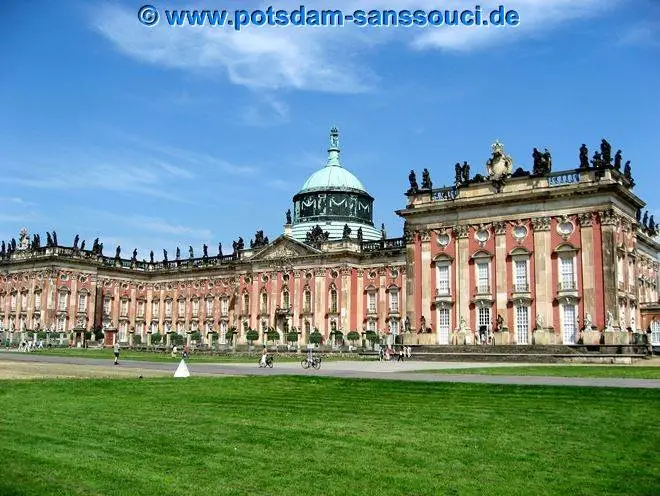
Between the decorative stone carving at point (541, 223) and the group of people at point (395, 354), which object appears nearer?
the group of people at point (395, 354)

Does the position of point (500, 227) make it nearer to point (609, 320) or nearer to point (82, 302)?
point (609, 320)

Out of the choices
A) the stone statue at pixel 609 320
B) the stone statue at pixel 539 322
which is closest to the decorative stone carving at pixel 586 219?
the stone statue at pixel 609 320

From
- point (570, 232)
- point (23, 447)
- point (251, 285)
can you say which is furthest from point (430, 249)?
point (23, 447)

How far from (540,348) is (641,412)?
116 feet

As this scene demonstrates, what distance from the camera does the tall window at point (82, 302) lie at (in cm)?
10375

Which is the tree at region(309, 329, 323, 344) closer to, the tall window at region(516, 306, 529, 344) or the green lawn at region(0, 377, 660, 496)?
the tall window at region(516, 306, 529, 344)

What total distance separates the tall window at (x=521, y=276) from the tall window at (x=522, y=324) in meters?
1.65

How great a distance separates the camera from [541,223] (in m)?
59.4

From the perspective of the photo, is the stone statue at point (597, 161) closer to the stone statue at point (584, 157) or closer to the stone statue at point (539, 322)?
the stone statue at point (584, 157)

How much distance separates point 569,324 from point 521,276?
5507 mm

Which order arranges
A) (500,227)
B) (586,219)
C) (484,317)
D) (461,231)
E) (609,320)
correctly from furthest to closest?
(461,231)
(484,317)
(500,227)
(586,219)
(609,320)

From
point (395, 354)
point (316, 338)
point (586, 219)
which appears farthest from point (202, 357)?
point (586, 219)

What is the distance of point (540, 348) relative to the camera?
53.2m

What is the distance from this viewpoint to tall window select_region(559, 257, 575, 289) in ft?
189
